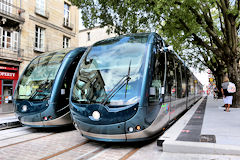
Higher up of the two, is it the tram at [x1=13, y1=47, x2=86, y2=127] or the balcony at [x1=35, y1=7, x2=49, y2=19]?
the balcony at [x1=35, y1=7, x2=49, y2=19]

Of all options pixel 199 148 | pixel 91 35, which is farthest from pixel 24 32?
pixel 91 35

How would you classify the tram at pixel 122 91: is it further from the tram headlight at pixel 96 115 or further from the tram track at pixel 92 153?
the tram track at pixel 92 153

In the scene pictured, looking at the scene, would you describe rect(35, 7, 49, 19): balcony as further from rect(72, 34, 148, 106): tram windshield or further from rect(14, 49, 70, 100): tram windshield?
rect(72, 34, 148, 106): tram windshield

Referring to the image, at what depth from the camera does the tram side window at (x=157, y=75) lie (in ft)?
16.2

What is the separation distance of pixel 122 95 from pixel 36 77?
3.66m

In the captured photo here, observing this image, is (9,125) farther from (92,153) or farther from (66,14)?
(66,14)

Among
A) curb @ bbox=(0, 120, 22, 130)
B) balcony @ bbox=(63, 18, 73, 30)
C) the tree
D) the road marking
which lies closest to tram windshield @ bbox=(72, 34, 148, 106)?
the road marking

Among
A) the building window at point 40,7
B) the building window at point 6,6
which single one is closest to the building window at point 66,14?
the building window at point 40,7

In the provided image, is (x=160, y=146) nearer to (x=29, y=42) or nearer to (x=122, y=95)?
(x=122, y=95)

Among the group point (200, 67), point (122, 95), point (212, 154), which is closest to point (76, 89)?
point (122, 95)

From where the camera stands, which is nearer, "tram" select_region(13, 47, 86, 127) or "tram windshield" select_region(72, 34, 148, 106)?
"tram windshield" select_region(72, 34, 148, 106)

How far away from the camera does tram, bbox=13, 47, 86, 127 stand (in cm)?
642

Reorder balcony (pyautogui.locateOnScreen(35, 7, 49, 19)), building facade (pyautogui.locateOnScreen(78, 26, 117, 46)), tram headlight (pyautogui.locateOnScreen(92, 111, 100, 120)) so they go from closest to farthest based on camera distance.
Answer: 1. tram headlight (pyautogui.locateOnScreen(92, 111, 100, 120))
2. balcony (pyautogui.locateOnScreen(35, 7, 49, 19))
3. building facade (pyautogui.locateOnScreen(78, 26, 117, 46))

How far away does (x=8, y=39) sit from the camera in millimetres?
16406
